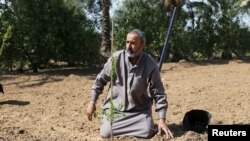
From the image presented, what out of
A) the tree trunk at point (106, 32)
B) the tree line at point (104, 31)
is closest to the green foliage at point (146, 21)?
the tree line at point (104, 31)

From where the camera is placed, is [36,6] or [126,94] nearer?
[126,94]

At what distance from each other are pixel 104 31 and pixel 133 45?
12.3 metres

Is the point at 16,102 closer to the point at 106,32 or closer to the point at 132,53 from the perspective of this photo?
the point at 132,53

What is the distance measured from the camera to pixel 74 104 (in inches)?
325

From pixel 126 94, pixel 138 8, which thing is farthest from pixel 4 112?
pixel 138 8

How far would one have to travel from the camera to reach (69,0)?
16.0 m

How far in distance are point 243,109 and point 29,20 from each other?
352 inches

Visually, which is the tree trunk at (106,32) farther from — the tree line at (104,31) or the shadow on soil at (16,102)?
the shadow on soil at (16,102)

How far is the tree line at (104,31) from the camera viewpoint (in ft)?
48.0

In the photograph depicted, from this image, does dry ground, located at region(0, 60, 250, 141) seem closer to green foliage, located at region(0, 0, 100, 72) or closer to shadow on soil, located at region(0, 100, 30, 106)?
shadow on soil, located at region(0, 100, 30, 106)

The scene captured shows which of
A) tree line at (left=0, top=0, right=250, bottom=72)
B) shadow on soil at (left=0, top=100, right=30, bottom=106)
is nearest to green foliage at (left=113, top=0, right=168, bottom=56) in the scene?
tree line at (left=0, top=0, right=250, bottom=72)

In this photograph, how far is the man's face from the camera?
5.26m

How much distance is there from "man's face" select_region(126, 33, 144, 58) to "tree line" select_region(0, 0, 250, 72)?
4.36 metres

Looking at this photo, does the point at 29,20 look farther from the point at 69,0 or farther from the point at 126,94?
the point at 126,94
